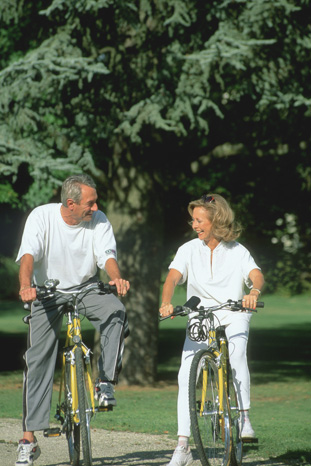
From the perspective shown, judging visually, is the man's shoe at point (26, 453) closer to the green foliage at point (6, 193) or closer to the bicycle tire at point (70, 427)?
the bicycle tire at point (70, 427)

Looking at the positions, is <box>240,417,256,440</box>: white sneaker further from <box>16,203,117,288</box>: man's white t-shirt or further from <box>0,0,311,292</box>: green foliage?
<box>0,0,311,292</box>: green foliage

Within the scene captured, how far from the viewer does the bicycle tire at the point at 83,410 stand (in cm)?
525

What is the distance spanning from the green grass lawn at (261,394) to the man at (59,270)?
1.68 metres

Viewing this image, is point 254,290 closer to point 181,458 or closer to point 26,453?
point 181,458

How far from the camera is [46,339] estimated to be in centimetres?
573

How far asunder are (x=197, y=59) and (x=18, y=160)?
2.35 m

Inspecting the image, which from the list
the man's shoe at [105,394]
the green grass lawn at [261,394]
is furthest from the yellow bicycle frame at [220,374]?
the green grass lawn at [261,394]

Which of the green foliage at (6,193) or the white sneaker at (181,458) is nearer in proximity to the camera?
the white sneaker at (181,458)

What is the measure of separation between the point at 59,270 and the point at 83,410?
0.92 m

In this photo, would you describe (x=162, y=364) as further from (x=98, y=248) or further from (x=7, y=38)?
(x=98, y=248)

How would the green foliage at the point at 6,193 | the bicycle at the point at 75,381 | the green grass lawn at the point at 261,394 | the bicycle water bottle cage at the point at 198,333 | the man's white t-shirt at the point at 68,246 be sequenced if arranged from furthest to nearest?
the green foliage at the point at 6,193 → the green grass lawn at the point at 261,394 → the man's white t-shirt at the point at 68,246 → the bicycle water bottle cage at the point at 198,333 → the bicycle at the point at 75,381

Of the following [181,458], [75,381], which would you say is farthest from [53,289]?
[181,458]

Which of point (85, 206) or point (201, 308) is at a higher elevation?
point (85, 206)

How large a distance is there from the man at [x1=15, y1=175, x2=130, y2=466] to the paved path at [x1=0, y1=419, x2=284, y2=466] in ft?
1.69
